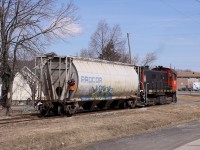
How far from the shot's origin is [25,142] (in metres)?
10.7

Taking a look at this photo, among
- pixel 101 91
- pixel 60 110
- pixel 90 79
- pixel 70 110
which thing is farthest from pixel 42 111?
pixel 101 91

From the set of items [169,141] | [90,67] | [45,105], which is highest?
[90,67]

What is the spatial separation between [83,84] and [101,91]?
93.0 inches

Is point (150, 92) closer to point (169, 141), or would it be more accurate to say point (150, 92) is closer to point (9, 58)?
point (9, 58)

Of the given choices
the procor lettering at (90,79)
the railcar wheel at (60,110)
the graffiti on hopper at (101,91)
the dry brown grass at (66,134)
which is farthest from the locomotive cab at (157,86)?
the dry brown grass at (66,134)

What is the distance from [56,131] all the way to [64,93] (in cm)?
693

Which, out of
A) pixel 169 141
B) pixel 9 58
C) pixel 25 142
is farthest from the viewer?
pixel 9 58

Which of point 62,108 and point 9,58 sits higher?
point 9,58

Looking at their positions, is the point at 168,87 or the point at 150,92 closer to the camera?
the point at 150,92

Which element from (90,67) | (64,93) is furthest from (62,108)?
(90,67)

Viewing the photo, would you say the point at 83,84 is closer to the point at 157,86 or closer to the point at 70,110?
the point at 70,110

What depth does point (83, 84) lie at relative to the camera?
2048cm

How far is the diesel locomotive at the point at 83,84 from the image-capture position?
1984 centimetres


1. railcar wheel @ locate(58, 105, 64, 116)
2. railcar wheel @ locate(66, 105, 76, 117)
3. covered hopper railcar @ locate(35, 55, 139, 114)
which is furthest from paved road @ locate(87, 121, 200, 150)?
railcar wheel @ locate(58, 105, 64, 116)
